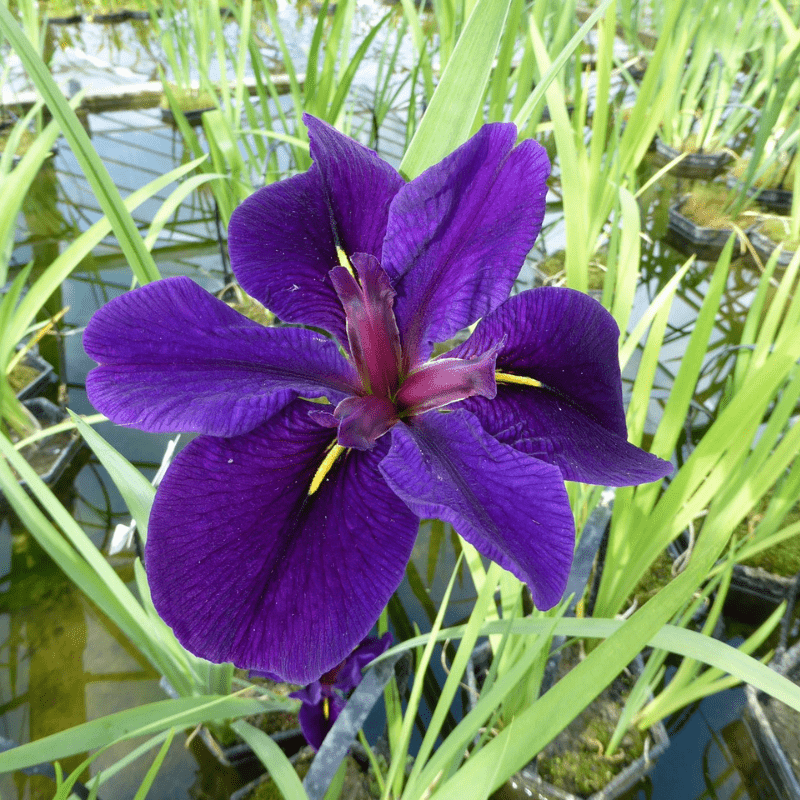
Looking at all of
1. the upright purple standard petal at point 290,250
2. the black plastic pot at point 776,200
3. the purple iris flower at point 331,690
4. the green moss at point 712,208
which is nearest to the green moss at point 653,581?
the purple iris flower at point 331,690

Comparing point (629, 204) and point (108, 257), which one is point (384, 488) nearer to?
point (629, 204)

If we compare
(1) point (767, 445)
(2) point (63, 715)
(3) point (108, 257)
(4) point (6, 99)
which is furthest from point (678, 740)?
(4) point (6, 99)

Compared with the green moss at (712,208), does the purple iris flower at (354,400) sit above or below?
above

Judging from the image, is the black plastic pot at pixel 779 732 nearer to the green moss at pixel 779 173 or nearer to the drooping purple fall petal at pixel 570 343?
the drooping purple fall petal at pixel 570 343

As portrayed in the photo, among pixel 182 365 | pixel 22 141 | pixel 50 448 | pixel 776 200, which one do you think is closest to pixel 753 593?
pixel 182 365

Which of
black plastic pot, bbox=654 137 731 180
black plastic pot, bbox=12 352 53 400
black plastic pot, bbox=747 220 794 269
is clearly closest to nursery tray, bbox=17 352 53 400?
black plastic pot, bbox=12 352 53 400

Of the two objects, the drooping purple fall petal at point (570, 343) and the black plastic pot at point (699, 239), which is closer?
the drooping purple fall petal at point (570, 343)
